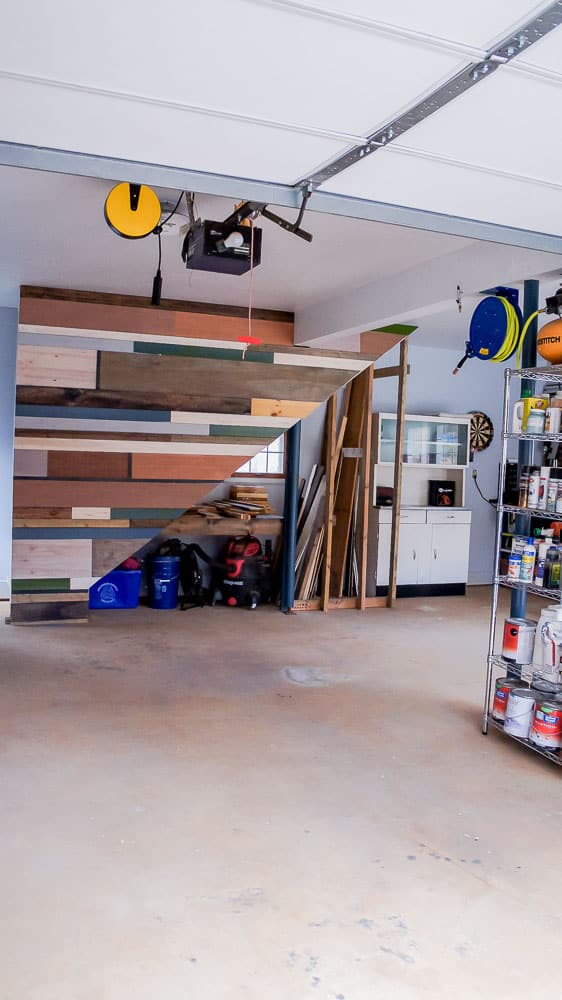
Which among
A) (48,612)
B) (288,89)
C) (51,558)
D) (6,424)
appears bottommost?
(48,612)

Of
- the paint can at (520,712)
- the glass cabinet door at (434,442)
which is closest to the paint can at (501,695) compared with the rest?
the paint can at (520,712)

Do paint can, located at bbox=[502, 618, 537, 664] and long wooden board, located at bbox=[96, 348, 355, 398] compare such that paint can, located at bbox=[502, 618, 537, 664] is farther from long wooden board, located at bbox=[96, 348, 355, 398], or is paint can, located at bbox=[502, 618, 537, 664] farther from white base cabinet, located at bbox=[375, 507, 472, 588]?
white base cabinet, located at bbox=[375, 507, 472, 588]

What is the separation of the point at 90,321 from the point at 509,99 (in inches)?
184

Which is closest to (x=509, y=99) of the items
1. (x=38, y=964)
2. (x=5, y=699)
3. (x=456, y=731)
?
(x=38, y=964)

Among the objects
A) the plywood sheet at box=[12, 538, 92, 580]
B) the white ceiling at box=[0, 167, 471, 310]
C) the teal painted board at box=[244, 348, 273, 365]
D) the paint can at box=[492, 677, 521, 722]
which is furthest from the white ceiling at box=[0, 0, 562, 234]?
the plywood sheet at box=[12, 538, 92, 580]

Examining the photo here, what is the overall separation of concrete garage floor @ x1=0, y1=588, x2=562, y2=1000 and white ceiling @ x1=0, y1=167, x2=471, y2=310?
2.65 meters

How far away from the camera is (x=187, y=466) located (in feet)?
21.6

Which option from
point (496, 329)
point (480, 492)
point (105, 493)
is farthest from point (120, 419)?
point (480, 492)

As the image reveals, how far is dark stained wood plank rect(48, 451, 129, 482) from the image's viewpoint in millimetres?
6273

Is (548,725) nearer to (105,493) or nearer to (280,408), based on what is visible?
(280,408)

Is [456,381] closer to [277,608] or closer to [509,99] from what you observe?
[277,608]

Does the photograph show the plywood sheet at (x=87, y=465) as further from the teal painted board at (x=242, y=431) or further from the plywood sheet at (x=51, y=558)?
the teal painted board at (x=242, y=431)

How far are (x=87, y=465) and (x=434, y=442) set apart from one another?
3746 millimetres

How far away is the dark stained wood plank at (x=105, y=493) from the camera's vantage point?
6250 millimetres
